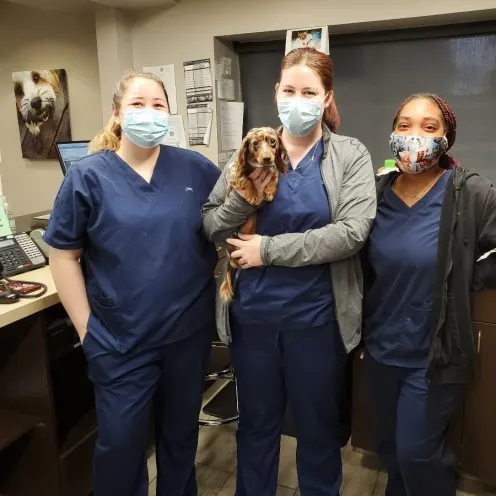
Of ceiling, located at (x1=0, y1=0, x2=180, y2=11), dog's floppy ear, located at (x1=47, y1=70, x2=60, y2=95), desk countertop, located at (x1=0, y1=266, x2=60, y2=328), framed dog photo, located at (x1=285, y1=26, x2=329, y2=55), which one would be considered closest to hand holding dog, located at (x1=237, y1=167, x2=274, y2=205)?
desk countertop, located at (x1=0, y1=266, x2=60, y2=328)

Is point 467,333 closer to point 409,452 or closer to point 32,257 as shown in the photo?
point 409,452

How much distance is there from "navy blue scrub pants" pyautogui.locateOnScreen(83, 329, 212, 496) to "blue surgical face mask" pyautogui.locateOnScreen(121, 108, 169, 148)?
0.56 meters

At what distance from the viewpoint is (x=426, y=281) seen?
1317mm

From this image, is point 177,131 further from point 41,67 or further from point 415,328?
point 415,328

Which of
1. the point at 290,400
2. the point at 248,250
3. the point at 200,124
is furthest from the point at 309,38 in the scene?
the point at 290,400

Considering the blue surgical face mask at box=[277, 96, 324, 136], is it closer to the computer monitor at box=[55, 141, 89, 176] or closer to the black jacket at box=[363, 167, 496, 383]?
the black jacket at box=[363, 167, 496, 383]

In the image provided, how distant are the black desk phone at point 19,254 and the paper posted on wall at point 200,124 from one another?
1.27 metres

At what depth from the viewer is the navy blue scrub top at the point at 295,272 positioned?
1344mm

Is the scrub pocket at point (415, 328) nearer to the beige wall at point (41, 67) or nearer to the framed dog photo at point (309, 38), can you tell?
the framed dog photo at point (309, 38)

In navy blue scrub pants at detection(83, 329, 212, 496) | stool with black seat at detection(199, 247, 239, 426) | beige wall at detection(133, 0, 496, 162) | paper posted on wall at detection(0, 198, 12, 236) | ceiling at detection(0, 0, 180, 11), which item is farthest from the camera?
ceiling at detection(0, 0, 180, 11)

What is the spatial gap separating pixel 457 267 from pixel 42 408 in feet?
4.23

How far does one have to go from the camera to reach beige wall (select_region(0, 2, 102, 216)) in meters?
3.34

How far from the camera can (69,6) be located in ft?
9.86

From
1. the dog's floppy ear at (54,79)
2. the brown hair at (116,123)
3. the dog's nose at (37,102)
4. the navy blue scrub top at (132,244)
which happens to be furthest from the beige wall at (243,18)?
the navy blue scrub top at (132,244)
